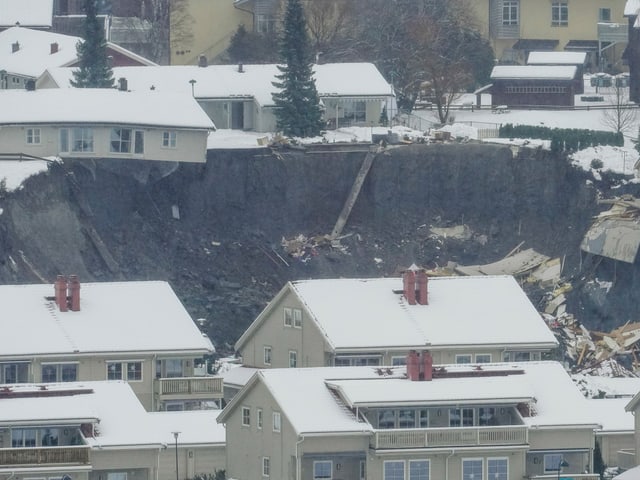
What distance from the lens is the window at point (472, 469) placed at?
266 ft

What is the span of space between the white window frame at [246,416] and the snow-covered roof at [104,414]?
1.86m

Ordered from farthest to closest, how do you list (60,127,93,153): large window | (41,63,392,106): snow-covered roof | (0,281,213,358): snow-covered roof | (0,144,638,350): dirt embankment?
(41,63,392,106): snow-covered roof
(60,127,93,153): large window
(0,144,638,350): dirt embankment
(0,281,213,358): snow-covered roof

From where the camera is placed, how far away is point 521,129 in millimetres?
124188

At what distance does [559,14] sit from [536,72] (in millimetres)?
7939

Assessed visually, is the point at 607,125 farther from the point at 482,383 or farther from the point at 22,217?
the point at 482,383

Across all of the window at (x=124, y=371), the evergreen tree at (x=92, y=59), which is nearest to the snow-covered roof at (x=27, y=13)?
the evergreen tree at (x=92, y=59)

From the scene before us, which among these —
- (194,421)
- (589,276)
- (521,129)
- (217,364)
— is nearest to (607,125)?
(521,129)

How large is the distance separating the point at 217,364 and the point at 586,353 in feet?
41.4

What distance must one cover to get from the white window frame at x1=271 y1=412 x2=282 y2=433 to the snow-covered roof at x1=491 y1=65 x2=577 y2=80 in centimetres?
5563

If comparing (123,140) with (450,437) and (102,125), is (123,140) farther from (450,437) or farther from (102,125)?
(450,437)

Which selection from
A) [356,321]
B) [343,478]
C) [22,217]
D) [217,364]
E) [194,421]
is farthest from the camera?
[22,217]

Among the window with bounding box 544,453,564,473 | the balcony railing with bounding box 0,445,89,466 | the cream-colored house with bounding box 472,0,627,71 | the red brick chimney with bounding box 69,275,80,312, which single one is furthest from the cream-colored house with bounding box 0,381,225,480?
the cream-colored house with bounding box 472,0,627,71

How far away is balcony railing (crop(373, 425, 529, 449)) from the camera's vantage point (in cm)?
8019

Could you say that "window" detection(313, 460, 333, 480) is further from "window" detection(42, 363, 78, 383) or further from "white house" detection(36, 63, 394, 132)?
"white house" detection(36, 63, 394, 132)
